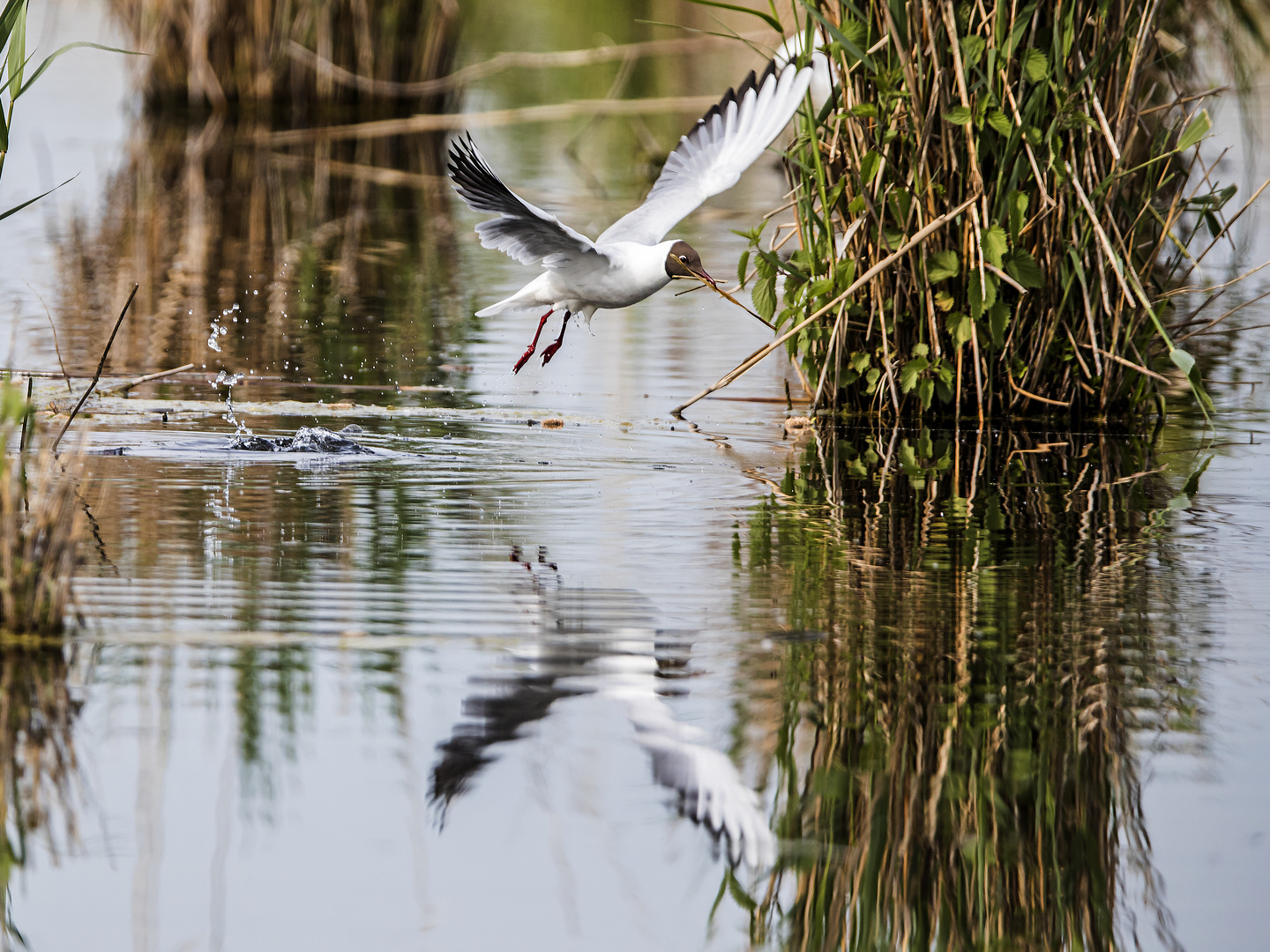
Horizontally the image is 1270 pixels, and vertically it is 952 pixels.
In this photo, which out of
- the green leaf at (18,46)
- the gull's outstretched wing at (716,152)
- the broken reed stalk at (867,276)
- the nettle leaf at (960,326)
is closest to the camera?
the green leaf at (18,46)

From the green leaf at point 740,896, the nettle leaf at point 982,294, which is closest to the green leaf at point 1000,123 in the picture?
the nettle leaf at point 982,294

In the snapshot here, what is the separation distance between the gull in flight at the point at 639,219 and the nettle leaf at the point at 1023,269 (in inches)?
35.9

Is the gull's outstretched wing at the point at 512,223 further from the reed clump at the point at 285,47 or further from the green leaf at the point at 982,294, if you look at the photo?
the reed clump at the point at 285,47

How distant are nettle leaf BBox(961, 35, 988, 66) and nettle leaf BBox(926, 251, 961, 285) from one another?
652 millimetres

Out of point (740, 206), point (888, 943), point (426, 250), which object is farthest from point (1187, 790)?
point (740, 206)

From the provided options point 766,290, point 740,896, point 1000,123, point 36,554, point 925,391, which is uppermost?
point 1000,123

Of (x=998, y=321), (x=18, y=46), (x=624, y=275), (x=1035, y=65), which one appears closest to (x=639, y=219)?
(x=624, y=275)

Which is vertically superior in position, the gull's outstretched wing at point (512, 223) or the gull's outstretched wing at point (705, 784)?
the gull's outstretched wing at point (512, 223)

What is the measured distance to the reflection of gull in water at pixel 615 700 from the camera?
292cm

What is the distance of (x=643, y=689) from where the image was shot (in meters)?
3.38

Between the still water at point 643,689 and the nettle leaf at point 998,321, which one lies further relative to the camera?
the nettle leaf at point 998,321

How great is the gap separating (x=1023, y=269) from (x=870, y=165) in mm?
634

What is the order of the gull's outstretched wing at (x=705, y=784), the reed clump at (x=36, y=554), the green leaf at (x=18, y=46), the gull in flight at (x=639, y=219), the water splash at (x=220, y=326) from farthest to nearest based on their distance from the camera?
the water splash at (x=220, y=326) < the gull in flight at (x=639, y=219) < the green leaf at (x=18, y=46) < the reed clump at (x=36, y=554) < the gull's outstretched wing at (x=705, y=784)

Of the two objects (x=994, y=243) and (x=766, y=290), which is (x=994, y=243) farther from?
(x=766, y=290)
